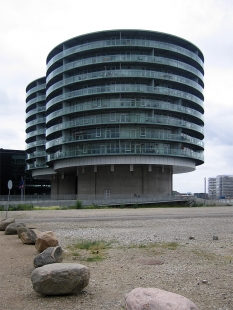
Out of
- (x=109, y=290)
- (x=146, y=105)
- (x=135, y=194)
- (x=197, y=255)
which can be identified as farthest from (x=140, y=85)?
(x=109, y=290)

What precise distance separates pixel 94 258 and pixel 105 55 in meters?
53.4

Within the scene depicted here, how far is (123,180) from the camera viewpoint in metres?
59.9

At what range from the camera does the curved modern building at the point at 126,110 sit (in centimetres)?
5800

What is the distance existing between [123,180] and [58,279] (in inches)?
2087

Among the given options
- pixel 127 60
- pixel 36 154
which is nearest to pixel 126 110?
pixel 127 60

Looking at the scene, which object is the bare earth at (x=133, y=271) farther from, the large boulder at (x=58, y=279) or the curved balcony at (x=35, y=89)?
the curved balcony at (x=35, y=89)

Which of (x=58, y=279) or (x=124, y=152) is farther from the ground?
(x=124, y=152)

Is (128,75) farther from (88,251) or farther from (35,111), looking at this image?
(88,251)

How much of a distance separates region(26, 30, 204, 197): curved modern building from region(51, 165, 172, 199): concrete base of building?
0.16 metres

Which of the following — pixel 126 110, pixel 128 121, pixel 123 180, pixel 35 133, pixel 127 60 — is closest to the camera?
pixel 128 121

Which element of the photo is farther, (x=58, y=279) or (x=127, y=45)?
(x=127, y=45)

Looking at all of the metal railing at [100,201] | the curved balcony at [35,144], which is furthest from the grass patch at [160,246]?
the curved balcony at [35,144]

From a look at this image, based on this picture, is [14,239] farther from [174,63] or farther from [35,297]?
[174,63]

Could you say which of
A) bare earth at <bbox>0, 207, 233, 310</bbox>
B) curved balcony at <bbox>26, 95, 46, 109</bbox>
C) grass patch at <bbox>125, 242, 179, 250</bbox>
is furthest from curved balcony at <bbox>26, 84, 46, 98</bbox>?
grass patch at <bbox>125, 242, 179, 250</bbox>
